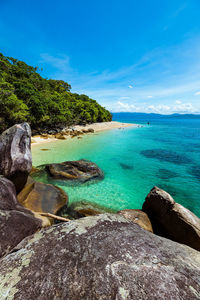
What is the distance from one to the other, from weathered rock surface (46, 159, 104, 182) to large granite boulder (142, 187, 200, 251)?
537 centimetres

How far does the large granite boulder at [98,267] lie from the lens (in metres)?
1.68

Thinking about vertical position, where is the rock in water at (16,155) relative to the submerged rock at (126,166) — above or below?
above

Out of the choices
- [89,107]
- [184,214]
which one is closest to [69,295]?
[184,214]

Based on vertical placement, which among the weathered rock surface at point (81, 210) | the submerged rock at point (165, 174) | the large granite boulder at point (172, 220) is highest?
the large granite boulder at point (172, 220)

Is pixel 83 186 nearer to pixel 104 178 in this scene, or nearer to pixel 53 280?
pixel 104 178

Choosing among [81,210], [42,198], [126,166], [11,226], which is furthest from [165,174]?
[11,226]

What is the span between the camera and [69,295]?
5.52ft

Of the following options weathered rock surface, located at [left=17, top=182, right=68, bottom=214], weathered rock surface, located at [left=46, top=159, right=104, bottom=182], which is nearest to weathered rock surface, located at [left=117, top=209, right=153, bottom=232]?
weathered rock surface, located at [left=17, top=182, right=68, bottom=214]

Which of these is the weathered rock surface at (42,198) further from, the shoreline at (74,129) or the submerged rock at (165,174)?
the shoreline at (74,129)

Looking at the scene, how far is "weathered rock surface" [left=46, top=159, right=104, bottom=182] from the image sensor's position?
10.1 m

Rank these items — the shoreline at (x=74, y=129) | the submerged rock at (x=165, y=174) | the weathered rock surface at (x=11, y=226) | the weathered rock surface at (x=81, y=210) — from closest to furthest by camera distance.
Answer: the weathered rock surface at (x=11, y=226), the weathered rock surface at (x=81, y=210), the submerged rock at (x=165, y=174), the shoreline at (x=74, y=129)

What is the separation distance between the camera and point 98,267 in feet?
6.44

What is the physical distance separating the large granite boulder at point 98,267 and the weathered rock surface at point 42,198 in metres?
3.97

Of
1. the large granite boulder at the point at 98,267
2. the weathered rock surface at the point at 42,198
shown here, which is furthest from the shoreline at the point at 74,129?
the large granite boulder at the point at 98,267
